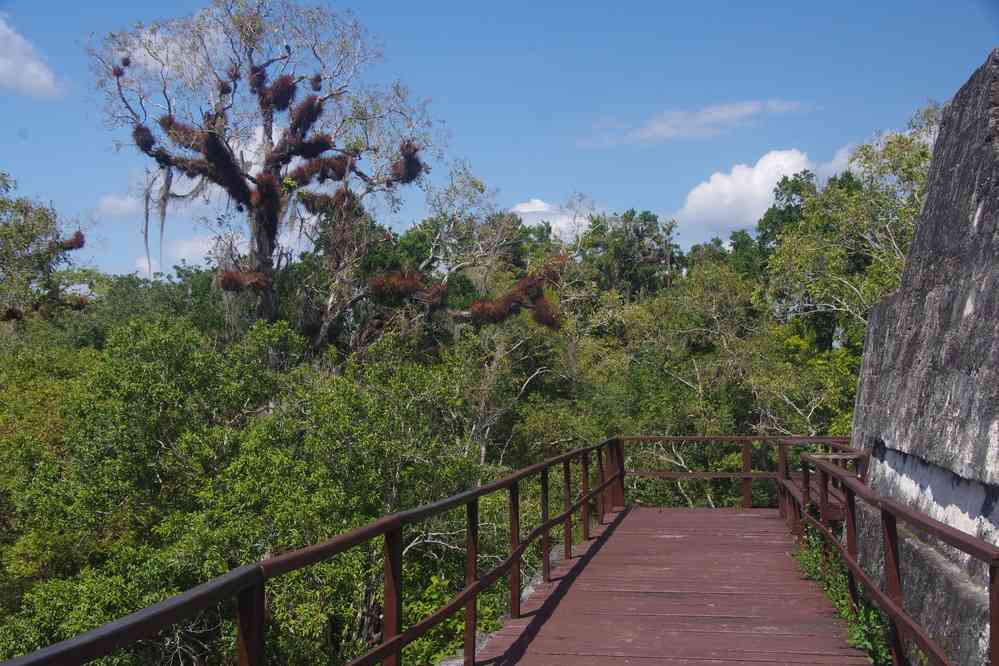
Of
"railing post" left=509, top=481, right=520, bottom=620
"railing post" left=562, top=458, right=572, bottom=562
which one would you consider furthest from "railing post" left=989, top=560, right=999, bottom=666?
"railing post" left=562, top=458, right=572, bottom=562

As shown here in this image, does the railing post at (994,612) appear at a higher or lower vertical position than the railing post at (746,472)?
higher

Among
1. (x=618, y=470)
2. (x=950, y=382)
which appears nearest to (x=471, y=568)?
(x=950, y=382)

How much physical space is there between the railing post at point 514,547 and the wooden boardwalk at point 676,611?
13cm

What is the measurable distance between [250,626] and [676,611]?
4354mm

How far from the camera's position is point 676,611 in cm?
656

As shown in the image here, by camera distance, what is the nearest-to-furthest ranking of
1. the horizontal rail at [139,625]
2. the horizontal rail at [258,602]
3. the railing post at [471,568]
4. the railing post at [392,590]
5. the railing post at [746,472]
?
the horizontal rail at [139,625] < the horizontal rail at [258,602] < the railing post at [392,590] < the railing post at [471,568] < the railing post at [746,472]

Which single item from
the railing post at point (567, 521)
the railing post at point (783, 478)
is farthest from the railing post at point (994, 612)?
the railing post at point (783, 478)

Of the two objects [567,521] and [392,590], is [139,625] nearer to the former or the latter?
[392,590]

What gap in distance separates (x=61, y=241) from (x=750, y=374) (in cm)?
2443

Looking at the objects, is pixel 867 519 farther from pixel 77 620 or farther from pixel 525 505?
pixel 525 505

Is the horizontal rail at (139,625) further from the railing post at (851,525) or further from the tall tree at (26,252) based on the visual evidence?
the tall tree at (26,252)

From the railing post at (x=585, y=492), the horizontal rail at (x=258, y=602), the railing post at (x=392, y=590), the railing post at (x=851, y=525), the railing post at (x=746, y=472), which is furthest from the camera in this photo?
the railing post at (x=746, y=472)

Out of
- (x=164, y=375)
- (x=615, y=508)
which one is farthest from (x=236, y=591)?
(x=164, y=375)

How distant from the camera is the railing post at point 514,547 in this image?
20.4ft
